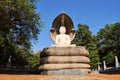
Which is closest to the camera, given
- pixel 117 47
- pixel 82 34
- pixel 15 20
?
pixel 15 20

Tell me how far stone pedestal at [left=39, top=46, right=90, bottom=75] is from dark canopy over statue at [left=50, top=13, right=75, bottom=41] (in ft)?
9.54

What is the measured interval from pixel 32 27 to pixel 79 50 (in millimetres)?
10773

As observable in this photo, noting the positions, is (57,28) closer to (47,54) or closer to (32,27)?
(47,54)

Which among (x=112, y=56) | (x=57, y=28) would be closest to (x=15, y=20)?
(x=57, y=28)

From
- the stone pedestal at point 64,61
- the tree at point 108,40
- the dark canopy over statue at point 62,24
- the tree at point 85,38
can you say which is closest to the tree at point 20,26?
the dark canopy over statue at point 62,24

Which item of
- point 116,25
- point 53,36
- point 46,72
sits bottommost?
point 46,72

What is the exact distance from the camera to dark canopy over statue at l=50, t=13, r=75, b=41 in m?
23.1

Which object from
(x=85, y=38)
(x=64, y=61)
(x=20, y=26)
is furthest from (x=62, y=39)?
(x=85, y=38)

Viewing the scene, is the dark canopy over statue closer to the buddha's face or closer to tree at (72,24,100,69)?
the buddha's face

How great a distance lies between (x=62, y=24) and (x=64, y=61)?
452 centimetres

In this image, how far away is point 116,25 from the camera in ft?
201

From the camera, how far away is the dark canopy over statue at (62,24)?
23109mm

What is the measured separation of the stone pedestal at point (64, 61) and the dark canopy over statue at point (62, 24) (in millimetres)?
2908

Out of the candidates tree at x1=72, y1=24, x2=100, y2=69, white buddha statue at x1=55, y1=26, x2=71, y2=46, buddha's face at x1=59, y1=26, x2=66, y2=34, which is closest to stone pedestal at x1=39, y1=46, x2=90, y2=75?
white buddha statue at x1=55, y1=26, x2=71, y2=46
